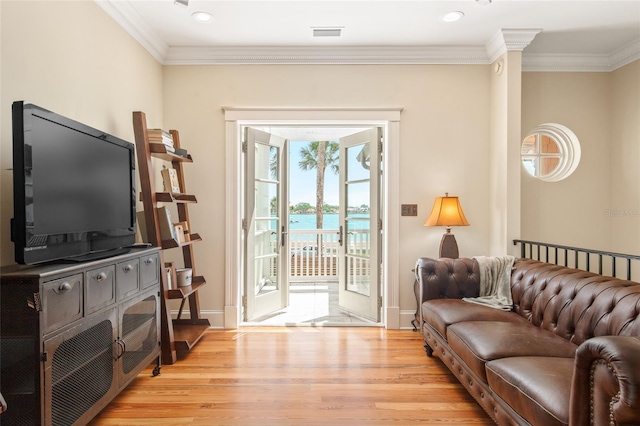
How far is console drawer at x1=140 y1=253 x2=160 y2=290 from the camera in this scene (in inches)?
92.1

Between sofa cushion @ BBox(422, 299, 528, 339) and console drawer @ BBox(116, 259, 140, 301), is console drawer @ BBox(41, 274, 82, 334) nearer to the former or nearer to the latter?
console drawer @ BBox(116, 259, 140, 301)

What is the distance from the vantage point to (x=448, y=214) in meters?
3.28

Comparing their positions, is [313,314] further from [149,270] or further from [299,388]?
[149,270]

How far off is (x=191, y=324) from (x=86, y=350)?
162 cm

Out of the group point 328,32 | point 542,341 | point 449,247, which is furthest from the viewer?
point 449,247

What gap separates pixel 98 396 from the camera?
185 cm

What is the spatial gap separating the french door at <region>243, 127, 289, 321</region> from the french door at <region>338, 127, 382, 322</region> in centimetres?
71

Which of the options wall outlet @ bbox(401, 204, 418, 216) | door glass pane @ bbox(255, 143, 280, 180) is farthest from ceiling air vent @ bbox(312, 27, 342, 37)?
wall outlet @ bbox(401, 204, 418, 216)

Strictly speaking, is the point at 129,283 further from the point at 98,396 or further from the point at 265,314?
the point at 265,314

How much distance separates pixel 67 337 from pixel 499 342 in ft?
7.08

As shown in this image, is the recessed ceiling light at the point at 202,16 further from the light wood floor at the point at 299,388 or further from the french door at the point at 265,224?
the light wood floor at the point at 299,388

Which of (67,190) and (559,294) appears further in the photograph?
(559,294)

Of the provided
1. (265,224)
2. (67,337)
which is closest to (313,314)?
(265,224)

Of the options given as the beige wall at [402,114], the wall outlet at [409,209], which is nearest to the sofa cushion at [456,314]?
the beige wall at [402,114]
